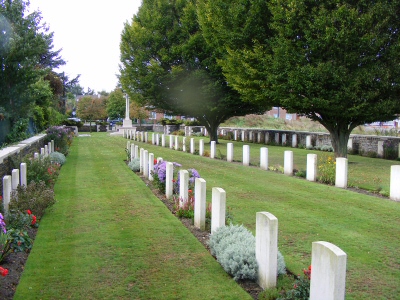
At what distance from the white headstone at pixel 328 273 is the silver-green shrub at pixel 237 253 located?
46.2 inches

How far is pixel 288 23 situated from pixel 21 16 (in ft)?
30.5

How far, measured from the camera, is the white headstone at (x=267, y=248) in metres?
4.67

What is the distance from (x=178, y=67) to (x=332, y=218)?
1752 centimetres

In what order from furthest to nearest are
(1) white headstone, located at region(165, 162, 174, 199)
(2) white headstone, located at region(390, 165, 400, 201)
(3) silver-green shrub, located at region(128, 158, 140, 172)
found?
(3) silver-green shrub, located at region(128, 158, 140, 172) → (2) white headstone, located at region(390, 165, 400, 201) → (1) white headstone, located at region(165, 162, 174, 199)

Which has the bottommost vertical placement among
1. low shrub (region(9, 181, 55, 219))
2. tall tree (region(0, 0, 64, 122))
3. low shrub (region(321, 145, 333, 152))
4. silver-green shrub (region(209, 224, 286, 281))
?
silver-green shrub (region(209, 224, 286, 281))

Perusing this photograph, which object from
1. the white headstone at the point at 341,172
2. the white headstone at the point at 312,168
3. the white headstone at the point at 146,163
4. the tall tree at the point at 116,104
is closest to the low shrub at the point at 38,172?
the white headstone at the point at 146,163

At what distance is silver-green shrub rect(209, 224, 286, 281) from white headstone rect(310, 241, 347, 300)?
1173 mm

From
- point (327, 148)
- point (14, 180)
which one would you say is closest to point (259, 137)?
point (327, 148)

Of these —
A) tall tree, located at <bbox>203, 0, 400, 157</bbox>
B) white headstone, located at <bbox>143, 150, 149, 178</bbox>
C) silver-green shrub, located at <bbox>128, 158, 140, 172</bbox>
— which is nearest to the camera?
white headstone, located at <bbox>143, 150, 149, 178</bbox>

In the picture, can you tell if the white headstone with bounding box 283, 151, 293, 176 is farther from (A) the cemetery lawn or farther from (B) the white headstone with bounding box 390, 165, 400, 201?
(B) the white headstone with bounding box 390, 165, 400, 201

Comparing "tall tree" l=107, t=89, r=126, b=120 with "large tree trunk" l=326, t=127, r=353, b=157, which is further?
"tall tree" l=107, t=89, r=126, b=120

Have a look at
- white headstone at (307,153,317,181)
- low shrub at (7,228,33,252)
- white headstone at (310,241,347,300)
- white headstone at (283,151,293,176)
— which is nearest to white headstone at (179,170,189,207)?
low shrub at (7,228,33,252)

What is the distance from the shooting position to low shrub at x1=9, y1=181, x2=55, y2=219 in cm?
773

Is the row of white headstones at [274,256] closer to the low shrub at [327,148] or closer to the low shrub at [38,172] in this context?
the low shrub at [38,172]
